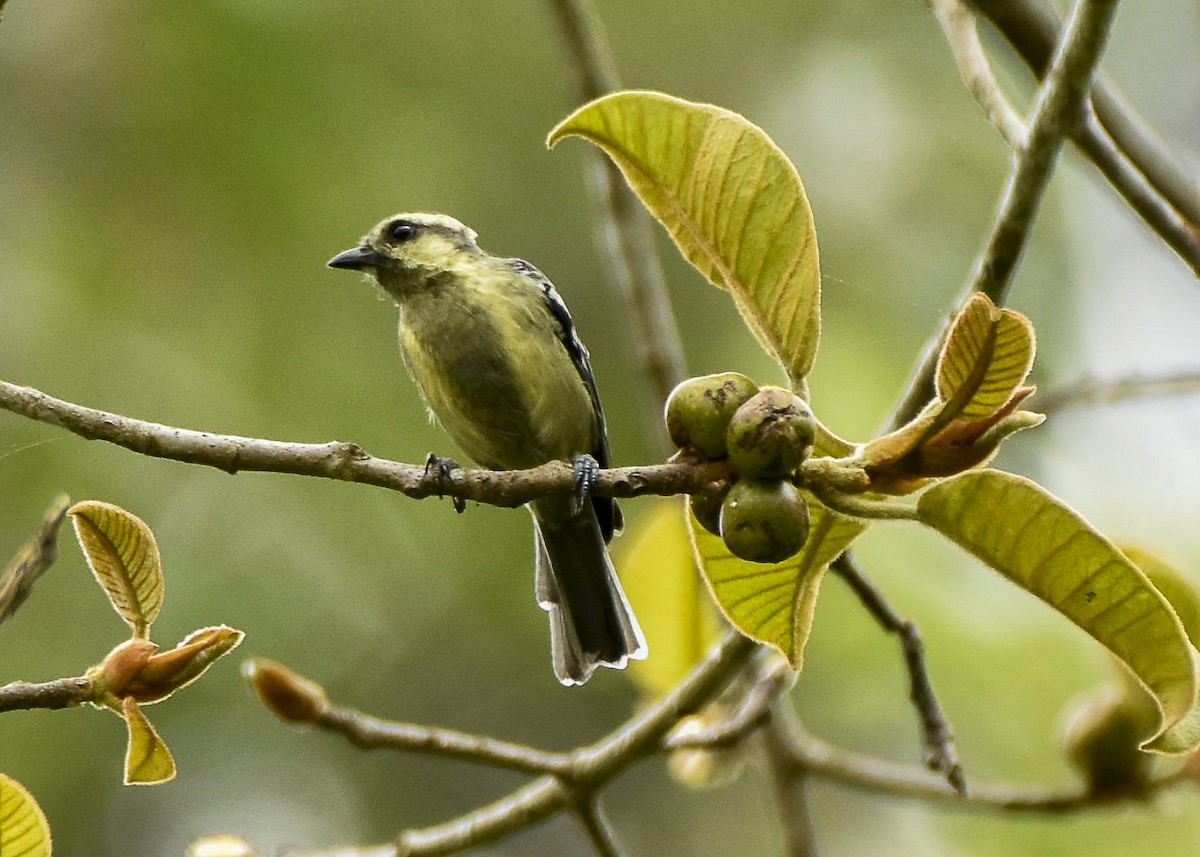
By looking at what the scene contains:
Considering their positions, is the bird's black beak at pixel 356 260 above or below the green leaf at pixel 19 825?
below

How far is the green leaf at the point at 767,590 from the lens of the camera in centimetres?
200

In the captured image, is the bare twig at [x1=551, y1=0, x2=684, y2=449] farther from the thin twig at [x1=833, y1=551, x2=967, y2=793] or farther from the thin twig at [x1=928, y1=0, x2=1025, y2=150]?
the thin twig at [x1=833, y1=551, x2=967, y2=793]

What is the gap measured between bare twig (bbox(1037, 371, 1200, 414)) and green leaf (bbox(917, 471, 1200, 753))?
1744 millimetres

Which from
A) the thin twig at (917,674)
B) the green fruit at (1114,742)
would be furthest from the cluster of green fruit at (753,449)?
the green fruit at (1114,742)

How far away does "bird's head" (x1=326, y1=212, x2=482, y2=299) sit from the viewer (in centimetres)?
452

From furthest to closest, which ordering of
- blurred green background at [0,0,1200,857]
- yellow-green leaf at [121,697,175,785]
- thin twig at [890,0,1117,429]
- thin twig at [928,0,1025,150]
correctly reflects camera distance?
blurred green background at [0,0,1200,857] → thin twig at [928,0,1025,150] → thin twig at [890,0,1117,429] → yellow-green leaf at [121,697,175,785]

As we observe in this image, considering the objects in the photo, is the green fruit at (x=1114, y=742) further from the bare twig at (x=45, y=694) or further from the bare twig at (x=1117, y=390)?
the bare twig at (x=45, y=694)

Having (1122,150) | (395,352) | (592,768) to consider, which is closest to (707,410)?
(592,768)

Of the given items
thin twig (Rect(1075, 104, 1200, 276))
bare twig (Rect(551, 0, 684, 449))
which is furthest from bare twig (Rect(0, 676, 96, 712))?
bare twig (Rect(551, 0, 684, 449))

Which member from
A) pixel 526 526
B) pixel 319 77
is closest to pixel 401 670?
pixel 526 526

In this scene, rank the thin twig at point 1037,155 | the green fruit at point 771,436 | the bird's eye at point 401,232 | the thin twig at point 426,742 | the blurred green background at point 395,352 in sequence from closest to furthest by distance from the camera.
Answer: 1. the green fruit at point 771,436
2. the thin twig at point 1037,155
3. the thin twig at point 426,742
4. the bird's eye at point 401,232
5. the blurred green background at point 395,352

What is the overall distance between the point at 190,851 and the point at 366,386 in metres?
4.51

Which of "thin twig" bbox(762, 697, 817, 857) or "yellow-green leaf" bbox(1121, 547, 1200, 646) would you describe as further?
"thin twig" bbox(762, 697, 817, 857)

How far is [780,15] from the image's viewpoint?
9109mm
